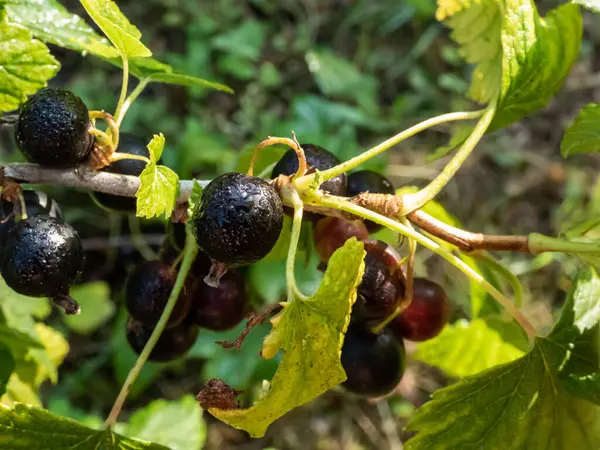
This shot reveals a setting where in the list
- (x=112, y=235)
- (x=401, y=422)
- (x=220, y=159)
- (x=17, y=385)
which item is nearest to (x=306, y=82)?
(x=220, y=159)

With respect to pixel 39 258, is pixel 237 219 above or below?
above

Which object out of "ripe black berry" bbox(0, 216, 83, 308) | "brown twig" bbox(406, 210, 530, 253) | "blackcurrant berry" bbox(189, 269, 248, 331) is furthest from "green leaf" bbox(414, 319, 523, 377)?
"ripe black berry" bbox(0, 216, 83, 308)

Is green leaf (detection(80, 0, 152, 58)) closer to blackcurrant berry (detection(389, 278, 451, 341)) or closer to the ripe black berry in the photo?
the ripe black berry

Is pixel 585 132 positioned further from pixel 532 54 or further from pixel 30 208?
pixel 30 208

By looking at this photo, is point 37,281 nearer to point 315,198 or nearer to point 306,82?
point 315,198

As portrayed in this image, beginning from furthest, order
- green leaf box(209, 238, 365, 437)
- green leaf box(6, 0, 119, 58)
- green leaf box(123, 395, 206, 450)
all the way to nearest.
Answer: green leaf box(123, 395, 206, 450) → green leaf box(6, 0, 119, 58) → green leaf box(209, 238, 365, 437)

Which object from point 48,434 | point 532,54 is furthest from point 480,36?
point 48,434

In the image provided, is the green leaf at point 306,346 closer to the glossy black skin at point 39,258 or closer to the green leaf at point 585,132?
the glossy black skin at point 39,258
